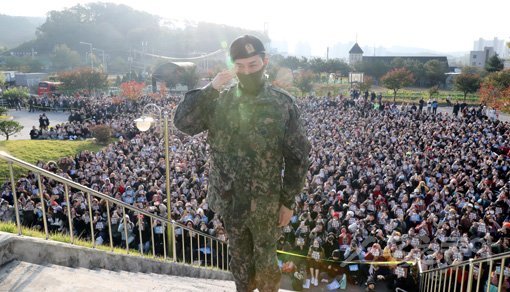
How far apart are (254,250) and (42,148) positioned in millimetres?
21277

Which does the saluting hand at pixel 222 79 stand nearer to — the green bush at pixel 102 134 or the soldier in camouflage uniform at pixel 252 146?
the soldier in camouflage uniform at pixel 252 146

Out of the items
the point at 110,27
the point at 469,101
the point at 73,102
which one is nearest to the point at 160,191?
the point at 73,102

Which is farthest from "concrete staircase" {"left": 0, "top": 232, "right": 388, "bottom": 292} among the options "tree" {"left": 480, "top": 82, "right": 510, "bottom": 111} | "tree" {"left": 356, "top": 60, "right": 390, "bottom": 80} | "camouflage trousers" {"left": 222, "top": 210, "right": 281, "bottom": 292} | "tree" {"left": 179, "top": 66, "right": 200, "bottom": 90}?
"tree" {"left": 356, "top": 60, "right": 390, "bottom": 80}

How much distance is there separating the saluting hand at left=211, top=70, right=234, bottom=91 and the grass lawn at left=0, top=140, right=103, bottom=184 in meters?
18.0

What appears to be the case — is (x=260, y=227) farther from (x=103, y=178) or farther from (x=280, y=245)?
(x=103, y=178)

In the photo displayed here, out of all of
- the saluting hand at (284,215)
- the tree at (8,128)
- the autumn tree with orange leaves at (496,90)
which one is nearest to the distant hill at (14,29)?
the tree at (8,128)

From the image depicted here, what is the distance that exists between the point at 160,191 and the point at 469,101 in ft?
133

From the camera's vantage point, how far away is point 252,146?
8.81 ft

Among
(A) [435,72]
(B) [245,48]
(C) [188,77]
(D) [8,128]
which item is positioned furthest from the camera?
(A) [435,72]

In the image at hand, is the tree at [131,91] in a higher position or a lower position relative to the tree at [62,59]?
lower

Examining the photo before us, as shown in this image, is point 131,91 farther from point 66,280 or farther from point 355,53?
point 355,53

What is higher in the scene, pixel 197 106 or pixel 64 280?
pixel 197 106

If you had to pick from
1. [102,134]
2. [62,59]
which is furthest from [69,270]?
[62,59]

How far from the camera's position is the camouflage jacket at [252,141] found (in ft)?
8.79
